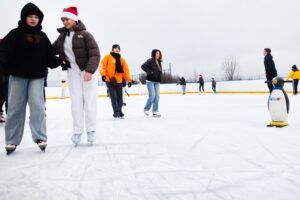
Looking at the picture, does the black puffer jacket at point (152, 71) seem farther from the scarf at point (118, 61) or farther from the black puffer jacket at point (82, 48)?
the black puffer jacket at point (82, 48)

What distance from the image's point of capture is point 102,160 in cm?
251

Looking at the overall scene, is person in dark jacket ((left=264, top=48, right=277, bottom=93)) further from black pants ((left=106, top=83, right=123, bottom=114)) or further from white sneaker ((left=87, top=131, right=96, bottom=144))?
white sneaker ((left=87, top=131, right=96, bottom=144))

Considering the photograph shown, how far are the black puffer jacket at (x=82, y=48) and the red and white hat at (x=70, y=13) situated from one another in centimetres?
10

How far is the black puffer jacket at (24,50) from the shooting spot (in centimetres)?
273

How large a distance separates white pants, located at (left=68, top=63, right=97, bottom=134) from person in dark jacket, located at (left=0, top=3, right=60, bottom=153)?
0.32 m

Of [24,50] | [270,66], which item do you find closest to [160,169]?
[24,50]

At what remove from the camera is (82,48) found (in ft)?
10.3

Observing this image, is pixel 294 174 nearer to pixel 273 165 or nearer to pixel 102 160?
pixel 273 165

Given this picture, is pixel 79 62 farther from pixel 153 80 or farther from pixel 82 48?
pixel 153 80

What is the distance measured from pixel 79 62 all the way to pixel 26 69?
55cm

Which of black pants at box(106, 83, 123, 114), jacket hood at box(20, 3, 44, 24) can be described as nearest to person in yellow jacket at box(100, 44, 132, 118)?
black pants at box(106, 83, 123, 114)

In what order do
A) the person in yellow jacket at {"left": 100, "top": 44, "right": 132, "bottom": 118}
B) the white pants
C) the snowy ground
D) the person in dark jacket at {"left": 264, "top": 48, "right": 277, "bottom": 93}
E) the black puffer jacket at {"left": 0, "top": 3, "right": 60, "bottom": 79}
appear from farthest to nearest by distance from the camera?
the person in dark jacket at {"left": 264, "top": 48, "right": 277, "bottom": 93} < the person in yellow jacket at {"left": 100, "top": 44, "right": 132, "bottom": 118} < the white pants < the black puffer jacket at {"left": 0, "top": 3, "right": 60, "bottom": 79} < the snowy ground

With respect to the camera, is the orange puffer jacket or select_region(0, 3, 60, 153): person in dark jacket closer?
select_region(0, 3, 60, 153): person in dark jacket

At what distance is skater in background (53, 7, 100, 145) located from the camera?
10.2 feet
